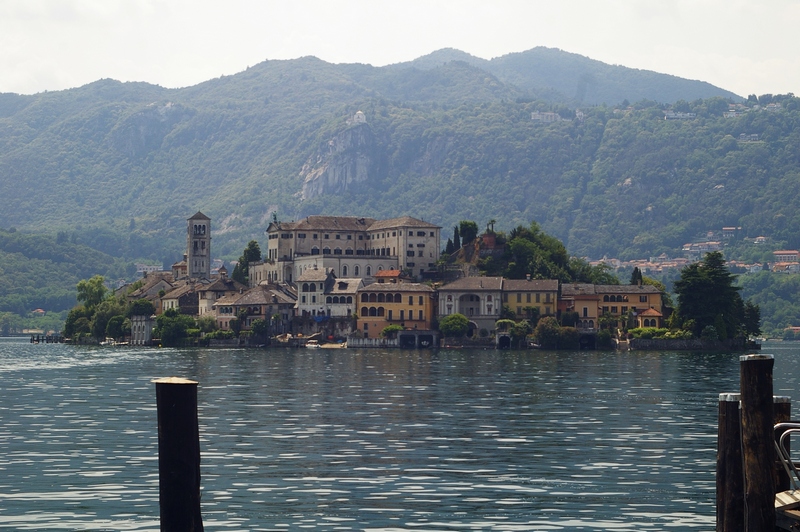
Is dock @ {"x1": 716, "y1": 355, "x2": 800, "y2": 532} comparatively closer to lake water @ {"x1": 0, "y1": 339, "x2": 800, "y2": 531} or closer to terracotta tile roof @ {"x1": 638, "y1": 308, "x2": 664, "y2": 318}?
lake water @ {"x1": 0, "y1": 339, "x2": 800, "y2": 531}

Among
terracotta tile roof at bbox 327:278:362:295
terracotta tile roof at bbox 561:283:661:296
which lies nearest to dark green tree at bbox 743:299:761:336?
terracotta tile roof at bbox 561:283:661:296

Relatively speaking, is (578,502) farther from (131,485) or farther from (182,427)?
(182,427)

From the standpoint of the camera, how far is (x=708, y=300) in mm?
164375

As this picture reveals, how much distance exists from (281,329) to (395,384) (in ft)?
331

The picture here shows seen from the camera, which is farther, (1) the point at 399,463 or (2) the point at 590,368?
(2) the point at 590,368

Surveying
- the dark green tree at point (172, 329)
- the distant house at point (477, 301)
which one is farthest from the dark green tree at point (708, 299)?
the dark green tree at point (172, 329)

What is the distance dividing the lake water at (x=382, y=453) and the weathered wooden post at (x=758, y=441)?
32.7ft

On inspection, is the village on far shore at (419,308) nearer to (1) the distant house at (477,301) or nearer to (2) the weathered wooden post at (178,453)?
(1) the distant house at (477,301)

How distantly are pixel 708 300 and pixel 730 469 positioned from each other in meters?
142

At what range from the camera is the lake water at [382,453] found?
115 ft

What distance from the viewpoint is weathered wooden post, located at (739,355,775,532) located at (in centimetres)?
2295

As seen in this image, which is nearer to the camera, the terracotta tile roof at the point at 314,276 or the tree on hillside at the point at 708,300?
the tree on hillside at the point at 708,300

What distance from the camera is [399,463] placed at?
44.8 meters

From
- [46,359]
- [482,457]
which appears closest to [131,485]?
[482,457]
